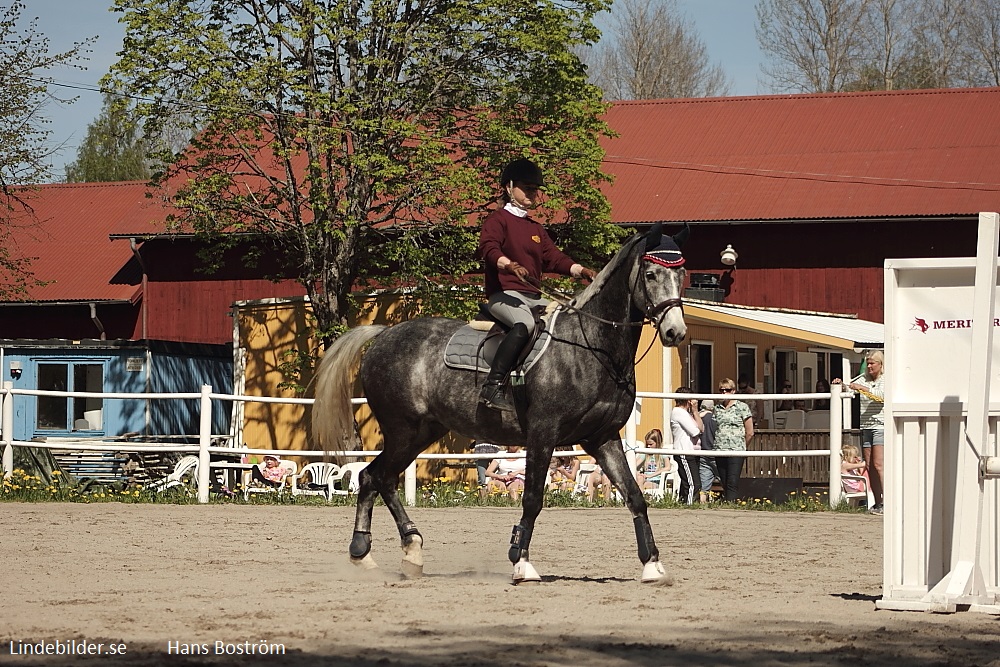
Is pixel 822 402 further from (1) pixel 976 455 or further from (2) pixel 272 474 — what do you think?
(1) pixel 976 455

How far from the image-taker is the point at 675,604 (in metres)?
7.45

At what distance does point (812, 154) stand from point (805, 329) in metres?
13.1

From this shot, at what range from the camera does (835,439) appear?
1605cm

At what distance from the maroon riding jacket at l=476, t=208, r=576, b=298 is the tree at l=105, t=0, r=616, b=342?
15.1 metres

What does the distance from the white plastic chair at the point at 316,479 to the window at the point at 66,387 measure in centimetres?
961

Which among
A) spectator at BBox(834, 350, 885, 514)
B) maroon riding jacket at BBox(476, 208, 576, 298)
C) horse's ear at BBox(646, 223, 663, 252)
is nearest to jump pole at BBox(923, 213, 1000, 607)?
horse's ear at BBox(646, 223, 663, 252)

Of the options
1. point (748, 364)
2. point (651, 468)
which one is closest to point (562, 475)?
point (651, 468)

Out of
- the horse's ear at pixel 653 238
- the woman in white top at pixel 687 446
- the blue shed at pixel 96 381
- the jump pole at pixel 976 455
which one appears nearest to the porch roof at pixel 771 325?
the woman in white top at pixel 687 446

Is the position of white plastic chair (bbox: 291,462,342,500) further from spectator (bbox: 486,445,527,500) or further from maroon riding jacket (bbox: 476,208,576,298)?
maroon riding jacket (bbox: 476,208,576,298)

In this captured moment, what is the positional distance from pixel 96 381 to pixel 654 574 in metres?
22.8

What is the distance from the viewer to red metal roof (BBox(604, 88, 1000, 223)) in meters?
32.2

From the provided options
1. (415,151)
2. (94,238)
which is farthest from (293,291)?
(415,151)

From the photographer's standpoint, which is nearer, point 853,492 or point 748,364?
point 853,492

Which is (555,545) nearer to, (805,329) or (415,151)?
(805,329)
